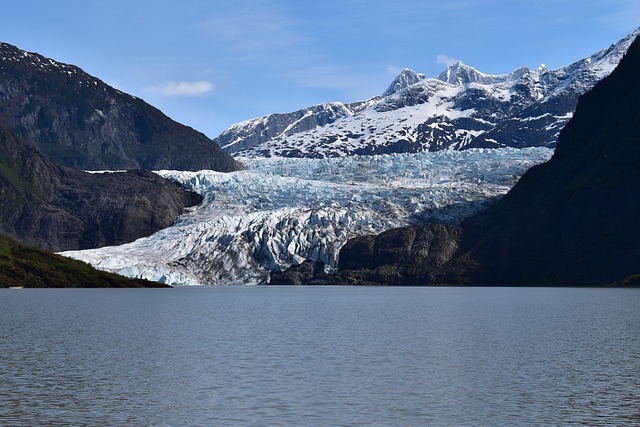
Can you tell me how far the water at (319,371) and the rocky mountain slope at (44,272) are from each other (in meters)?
92.3

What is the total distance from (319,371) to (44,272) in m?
140

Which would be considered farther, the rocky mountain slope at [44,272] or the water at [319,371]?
the rocky mountain slope at [44,272]

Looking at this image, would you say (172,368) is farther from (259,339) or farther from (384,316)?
(384,316)

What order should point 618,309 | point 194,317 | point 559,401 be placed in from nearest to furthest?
point 559,401, point 194,317, point 618,309

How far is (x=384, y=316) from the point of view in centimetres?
8919

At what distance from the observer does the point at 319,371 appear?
46.3 meters

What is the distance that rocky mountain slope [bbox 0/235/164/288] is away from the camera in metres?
170

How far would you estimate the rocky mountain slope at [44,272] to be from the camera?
170 metres

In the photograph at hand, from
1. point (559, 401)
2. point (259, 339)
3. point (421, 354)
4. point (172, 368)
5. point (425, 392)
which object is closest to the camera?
point (559, 401)

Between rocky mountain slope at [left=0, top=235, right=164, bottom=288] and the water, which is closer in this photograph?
the water

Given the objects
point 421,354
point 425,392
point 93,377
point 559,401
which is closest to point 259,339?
point 421,354

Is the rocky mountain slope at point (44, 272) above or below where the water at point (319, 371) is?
above

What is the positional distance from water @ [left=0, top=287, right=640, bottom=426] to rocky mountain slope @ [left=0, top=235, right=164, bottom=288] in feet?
303

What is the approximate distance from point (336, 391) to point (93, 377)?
12.5m
